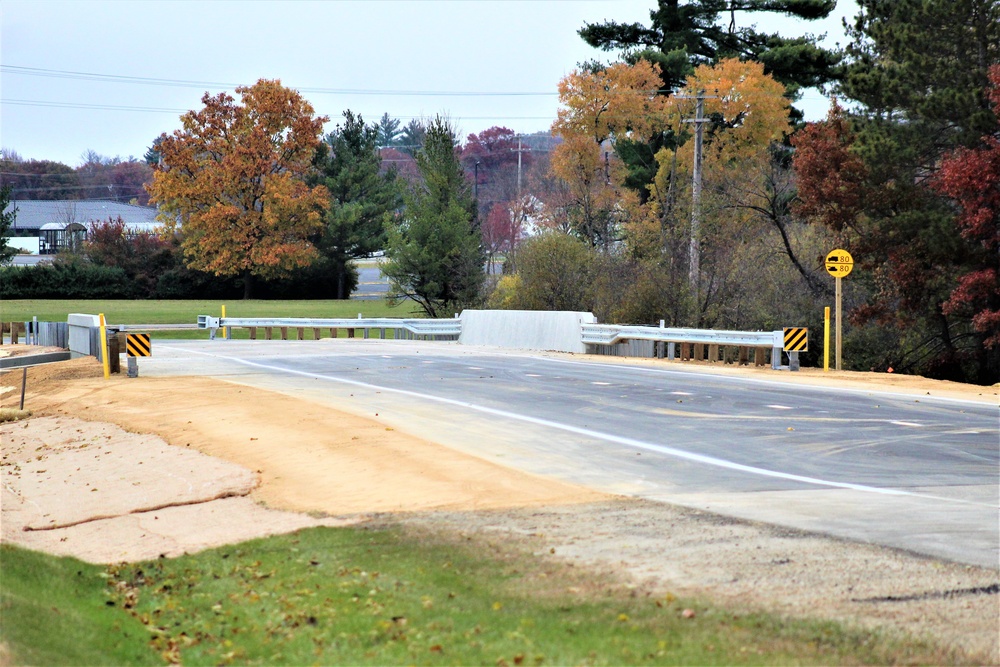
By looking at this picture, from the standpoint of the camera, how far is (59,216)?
114 metres

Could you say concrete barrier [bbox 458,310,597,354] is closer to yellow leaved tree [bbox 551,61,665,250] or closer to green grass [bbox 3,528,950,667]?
yellow leaved tree [bbox 551,61,665,250]

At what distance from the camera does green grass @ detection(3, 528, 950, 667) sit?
6.00m

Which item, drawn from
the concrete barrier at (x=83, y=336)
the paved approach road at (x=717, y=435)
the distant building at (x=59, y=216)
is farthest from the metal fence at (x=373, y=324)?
the distant building at (x=59, y=216)

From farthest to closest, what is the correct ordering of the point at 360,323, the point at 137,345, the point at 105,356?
the point at 360,323
the point at 105,356
the point at 137,345

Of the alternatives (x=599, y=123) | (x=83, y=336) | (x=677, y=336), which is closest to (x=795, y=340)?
(x=677, y=336)

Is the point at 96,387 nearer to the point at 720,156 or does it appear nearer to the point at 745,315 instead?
the point at 745,315

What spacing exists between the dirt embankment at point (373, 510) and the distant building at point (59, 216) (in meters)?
92.8

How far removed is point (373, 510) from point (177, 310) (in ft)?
172

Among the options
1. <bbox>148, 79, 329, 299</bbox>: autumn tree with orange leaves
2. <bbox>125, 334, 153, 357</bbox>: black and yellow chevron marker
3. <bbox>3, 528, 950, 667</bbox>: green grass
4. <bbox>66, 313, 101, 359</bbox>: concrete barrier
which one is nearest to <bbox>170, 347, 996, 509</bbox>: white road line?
<bbox>125, 334, 153, 357</bbox>: black and yellow chevron marker

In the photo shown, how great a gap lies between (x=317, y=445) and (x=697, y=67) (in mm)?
45520

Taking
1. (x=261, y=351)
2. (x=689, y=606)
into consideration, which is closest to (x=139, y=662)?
(x=689, y=606)

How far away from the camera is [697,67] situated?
55.0m

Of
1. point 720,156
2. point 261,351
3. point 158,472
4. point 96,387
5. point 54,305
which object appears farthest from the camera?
point 54,305

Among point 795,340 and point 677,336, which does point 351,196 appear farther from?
point 795,340
